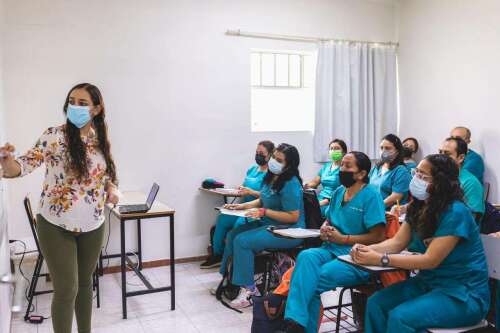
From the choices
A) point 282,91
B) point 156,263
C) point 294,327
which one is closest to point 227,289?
point 156,263

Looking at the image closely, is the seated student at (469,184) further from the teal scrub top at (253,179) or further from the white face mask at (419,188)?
the teal scrub top at (253,179)

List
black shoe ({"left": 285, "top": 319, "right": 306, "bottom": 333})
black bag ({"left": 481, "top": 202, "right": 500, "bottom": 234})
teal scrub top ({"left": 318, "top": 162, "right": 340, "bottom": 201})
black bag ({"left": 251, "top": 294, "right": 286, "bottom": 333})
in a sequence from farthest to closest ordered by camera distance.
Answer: teal scrub top ({"left": 318, "top": 162, "right": 340, "bottom": 201}), black bag ({"left": 481, "top": 202, "right": 500, "bottom": 234}), black bag ({"left": 251, "top": 294, "right": 286, "bottom": 333}), black shoe ({"left": 285, "top": 319, "right": 306, "bottom": 333})

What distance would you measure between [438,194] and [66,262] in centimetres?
171

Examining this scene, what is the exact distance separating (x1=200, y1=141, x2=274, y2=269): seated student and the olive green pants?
211cm

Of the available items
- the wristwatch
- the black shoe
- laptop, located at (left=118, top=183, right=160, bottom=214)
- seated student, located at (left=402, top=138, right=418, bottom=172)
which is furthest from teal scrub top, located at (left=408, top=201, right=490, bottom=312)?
seated student, located at (left=402, top=138, right=418, bottom=172)

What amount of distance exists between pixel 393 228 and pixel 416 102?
2974 millimetres

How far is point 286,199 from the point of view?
3348 mm

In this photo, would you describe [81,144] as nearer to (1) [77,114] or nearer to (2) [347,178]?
(1) [77,114]

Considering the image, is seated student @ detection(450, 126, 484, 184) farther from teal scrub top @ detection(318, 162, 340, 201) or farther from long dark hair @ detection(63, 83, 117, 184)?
long dark hair @ detection(63, 83, 117, 184)

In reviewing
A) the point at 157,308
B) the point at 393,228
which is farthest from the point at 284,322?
the point at 157,308

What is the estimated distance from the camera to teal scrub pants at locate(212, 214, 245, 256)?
4367mm

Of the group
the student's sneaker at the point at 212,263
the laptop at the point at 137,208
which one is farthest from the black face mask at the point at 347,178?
the student's sneaker at the point at 212,263

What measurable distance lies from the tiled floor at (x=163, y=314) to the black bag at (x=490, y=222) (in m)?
1.17

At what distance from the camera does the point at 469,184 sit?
11.5 ft
